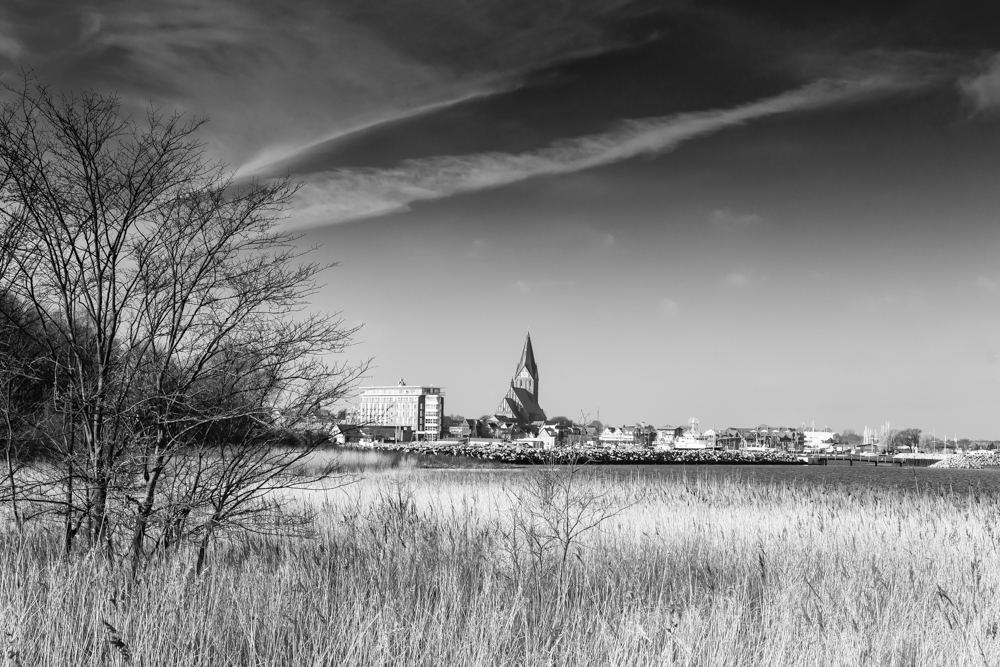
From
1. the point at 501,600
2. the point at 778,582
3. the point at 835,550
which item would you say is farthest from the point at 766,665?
the point at 835,550

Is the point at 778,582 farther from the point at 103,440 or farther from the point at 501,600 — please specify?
the point at 103,440

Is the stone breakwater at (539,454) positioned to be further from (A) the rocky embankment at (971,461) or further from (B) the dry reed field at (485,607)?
(A) the rocky embankment at (971,461)

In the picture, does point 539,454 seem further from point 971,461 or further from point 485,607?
point 971,461

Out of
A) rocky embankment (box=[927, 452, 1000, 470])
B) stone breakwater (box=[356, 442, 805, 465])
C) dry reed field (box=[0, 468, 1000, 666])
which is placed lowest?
rocky embankment (box=[927, 452, 1000, 470])

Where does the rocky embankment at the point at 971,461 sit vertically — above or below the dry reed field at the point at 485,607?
below

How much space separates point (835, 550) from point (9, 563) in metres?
8.68

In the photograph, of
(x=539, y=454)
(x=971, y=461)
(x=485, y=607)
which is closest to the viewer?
(x=485, y=607)

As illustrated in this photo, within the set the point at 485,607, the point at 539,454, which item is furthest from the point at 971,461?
the point at 485,607

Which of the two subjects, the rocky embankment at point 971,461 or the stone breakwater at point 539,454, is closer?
the stone breakwater at point 539,454

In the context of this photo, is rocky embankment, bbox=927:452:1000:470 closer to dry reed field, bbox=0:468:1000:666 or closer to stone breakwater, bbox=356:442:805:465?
stone breakwater, bbox=356:442:805:465

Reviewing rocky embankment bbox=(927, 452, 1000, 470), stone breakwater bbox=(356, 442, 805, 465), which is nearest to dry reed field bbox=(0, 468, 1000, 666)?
stone breakwater bbox=(356, 442, 805, 465)

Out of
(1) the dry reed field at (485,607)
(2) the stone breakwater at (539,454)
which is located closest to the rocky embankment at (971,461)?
(2) the stone breakwater at (539,454)

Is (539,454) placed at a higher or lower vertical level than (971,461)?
higher

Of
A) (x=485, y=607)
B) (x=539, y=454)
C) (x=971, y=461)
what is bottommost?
(x=971, y=461)
